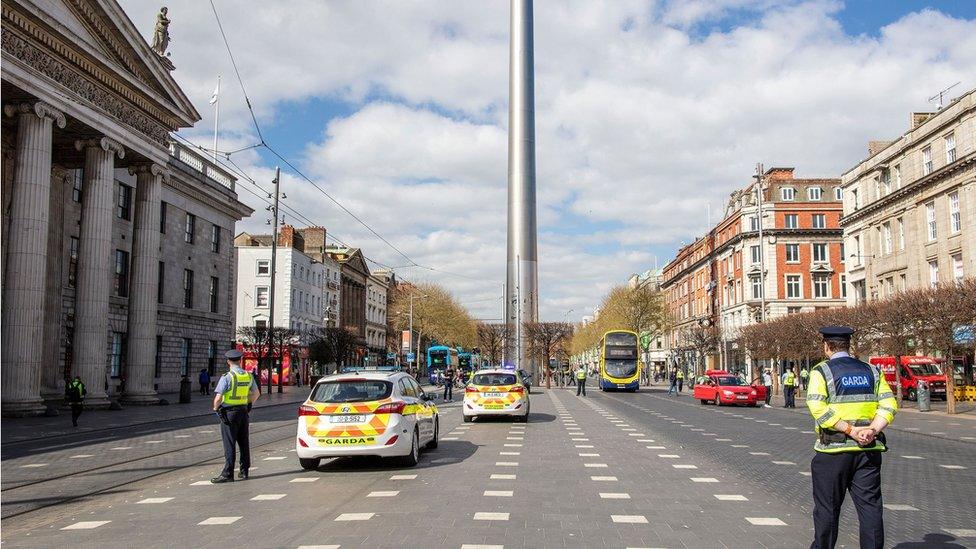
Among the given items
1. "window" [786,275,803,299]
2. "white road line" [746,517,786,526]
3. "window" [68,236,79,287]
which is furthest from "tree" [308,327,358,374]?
"white road line" [746,517,786,526]

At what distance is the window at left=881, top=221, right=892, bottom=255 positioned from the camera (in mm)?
46972

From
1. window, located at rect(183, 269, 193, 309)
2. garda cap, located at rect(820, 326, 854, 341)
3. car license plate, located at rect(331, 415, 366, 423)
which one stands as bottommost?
car license plate, located at rect(331, 415, 366, 423)

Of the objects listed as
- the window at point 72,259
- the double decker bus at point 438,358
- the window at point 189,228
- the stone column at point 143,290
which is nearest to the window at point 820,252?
the double decker bus at point 438,358

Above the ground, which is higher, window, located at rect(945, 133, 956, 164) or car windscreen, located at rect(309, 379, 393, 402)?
window, located at rect(945, 133, 956, 164)

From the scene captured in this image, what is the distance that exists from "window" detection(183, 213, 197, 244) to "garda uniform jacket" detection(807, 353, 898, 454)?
4161 centimetres

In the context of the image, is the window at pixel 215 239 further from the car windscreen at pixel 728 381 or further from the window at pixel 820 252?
the window at pixel 820 252

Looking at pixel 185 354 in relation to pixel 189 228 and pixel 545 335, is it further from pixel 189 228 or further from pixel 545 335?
pixel 545 335

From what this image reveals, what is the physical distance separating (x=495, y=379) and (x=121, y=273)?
23.8 meters

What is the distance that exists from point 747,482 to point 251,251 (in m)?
62.1

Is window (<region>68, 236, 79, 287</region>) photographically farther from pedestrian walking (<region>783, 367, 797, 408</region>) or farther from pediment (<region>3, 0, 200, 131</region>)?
pedestrian walking (<region>783, 367, 797, 408</region>)

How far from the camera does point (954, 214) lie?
39.5 m

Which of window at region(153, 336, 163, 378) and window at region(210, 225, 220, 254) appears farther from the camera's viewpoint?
window at region(210, 225, 220, 254)

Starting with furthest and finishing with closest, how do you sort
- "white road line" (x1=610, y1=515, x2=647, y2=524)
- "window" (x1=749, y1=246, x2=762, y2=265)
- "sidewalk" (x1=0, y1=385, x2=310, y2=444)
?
"window" (x1=749, y1=246, x2=762, y2=265)
"sidewalk" (x1=0, y1=385, x2=310, y2=444)
"white road line" (x1=610, y1=515, x2=647, y2=524)

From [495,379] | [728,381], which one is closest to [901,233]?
[728,381]
